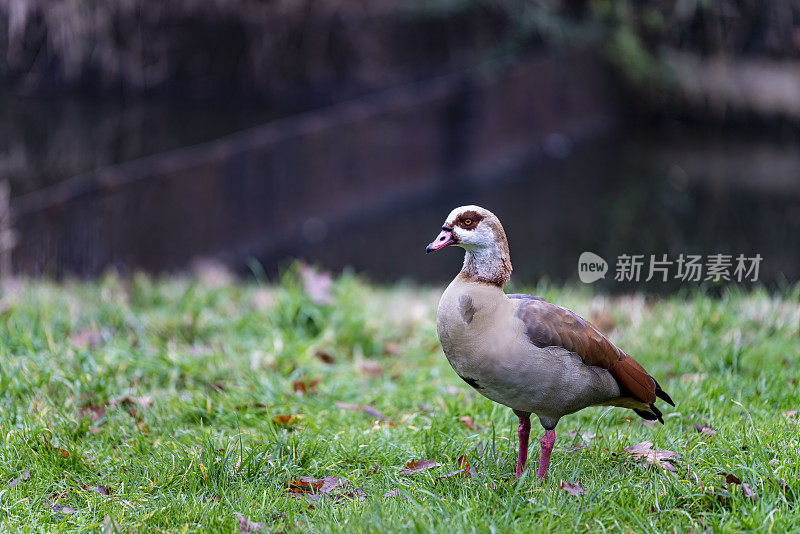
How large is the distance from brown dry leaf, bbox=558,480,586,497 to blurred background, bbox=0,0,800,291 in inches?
203

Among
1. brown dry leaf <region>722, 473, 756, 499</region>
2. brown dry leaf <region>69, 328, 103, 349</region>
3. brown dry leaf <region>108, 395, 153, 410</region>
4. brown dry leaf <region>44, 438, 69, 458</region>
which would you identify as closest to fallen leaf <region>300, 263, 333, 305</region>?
brown dry leaf <region>69, 328, 103, 349</region>

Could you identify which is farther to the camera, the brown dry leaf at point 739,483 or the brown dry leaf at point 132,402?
the brown dry leaf at point 132,402

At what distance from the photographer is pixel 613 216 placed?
1091 centimetres

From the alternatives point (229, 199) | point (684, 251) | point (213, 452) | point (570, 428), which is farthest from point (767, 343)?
point (229, 199)

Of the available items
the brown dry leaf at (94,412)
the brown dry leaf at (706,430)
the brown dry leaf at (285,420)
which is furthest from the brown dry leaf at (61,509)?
the brown dry leaf at (706,430)

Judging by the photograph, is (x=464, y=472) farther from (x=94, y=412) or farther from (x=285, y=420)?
(x=94, y=412)

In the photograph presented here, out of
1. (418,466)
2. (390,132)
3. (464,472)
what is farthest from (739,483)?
(390,132)

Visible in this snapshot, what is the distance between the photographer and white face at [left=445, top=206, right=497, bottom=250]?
3090 millimetres

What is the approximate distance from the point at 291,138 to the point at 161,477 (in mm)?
7184

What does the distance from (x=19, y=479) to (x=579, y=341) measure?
2.27 meters

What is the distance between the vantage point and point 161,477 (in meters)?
3.39

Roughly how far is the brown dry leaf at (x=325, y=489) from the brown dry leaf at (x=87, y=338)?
232cm

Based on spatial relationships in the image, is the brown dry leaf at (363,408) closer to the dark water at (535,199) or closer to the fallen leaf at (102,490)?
the fallen leaf at (102,490)

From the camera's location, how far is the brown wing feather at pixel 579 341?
3.17 meters
